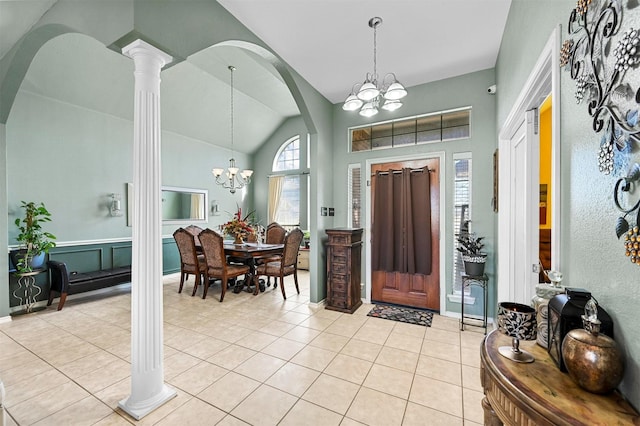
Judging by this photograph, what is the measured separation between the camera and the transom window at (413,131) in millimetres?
3529

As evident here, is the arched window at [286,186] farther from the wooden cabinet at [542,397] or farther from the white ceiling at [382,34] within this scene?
the wooden cabinet at [542,397]

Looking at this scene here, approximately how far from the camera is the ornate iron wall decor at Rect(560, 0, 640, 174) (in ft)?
2.46

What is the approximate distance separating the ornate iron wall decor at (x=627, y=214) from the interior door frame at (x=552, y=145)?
0.46 metres

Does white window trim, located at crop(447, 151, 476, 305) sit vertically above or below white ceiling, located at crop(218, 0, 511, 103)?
below

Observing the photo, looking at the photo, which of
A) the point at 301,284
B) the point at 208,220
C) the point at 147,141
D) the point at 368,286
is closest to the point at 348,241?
the point at 368,286

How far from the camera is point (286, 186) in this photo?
24.7 ft

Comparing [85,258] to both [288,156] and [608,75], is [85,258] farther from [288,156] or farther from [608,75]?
[608,75]

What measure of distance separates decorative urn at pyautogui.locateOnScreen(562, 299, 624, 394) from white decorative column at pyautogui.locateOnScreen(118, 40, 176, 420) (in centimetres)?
216

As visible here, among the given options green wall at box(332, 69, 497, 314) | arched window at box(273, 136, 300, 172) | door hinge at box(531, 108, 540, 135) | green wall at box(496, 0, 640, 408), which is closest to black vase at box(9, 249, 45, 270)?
green wall at box(332, 69, 497, 314)

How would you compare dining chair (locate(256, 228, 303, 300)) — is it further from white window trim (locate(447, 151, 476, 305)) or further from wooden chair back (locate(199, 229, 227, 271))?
white window trim (locate(447, 151, 476, 305))

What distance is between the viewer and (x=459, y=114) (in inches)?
139

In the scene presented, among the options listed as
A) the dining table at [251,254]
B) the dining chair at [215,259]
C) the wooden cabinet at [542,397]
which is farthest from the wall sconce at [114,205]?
the wooden cabinet at [542,397]

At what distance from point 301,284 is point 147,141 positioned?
4.12 m

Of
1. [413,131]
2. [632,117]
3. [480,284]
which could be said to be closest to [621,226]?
[632,117]
